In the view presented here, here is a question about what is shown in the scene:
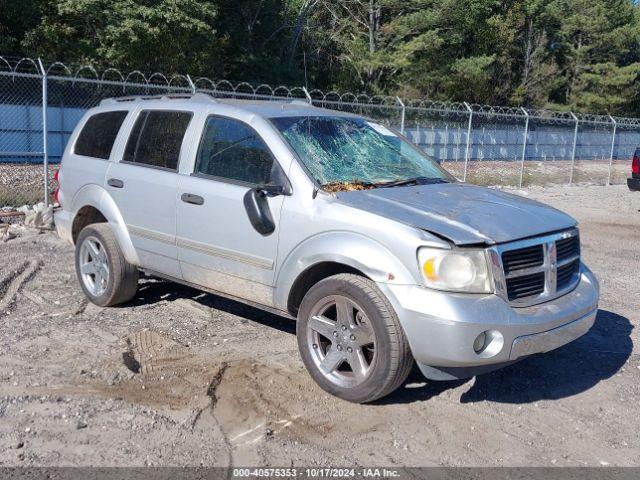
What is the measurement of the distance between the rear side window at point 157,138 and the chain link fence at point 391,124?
573 centimetres

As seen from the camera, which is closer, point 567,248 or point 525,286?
point 525,286

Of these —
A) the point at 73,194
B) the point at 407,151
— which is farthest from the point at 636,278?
the point at 73,194

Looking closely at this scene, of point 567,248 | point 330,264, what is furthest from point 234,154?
point 567,248

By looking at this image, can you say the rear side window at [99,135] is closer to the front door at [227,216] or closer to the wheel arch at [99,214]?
the wheel arch at [99,214]

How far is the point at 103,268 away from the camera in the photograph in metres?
6.25

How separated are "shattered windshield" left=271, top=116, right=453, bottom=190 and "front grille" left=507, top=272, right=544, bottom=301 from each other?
1194 mm

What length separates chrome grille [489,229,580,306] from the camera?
4.12m

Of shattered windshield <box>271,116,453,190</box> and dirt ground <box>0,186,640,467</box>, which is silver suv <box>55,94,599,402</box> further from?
dirt ground <box>0,186,640,467</box>

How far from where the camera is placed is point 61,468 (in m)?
3.57

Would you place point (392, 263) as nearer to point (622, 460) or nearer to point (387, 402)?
point (387, 402)

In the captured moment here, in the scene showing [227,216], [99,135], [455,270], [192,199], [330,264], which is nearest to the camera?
[455,270]

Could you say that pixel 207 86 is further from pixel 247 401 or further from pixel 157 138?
pixel 247 401

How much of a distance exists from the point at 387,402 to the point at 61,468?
1.96 m

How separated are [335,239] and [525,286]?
3.89 feet
